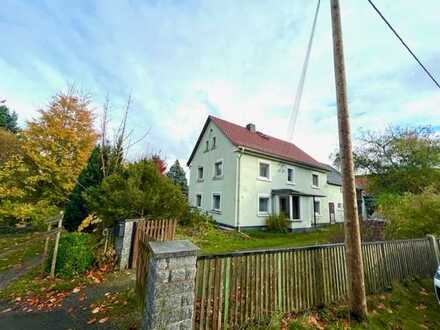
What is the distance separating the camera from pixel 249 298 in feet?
10.9

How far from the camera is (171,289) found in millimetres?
2607

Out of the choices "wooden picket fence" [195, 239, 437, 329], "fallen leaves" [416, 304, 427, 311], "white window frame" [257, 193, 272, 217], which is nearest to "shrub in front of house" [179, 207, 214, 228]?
"white window frame" [257, 193, 272, 217]

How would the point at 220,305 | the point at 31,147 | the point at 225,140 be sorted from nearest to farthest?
the point at 220,305 → the point at 31,147 → the point at 225,140

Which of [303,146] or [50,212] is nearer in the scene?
[50,212]

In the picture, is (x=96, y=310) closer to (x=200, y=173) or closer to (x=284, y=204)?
(x=284, y=204)

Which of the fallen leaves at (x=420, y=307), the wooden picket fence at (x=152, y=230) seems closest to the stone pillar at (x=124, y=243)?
the wooden picket fence at (x=152, y=230)

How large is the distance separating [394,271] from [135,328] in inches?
242

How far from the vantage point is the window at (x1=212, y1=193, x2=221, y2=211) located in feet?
53.9

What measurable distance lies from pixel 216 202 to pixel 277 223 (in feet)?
16.0

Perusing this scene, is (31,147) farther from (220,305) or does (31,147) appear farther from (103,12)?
(220,305)

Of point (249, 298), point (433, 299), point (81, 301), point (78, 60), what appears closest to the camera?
point (249, 298)

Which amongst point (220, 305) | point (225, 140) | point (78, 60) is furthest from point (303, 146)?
point (220, 305)

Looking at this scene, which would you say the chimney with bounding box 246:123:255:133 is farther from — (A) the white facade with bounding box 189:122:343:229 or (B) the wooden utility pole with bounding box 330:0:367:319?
(B) the wooden utility pole with bounding box 330:0:367:319

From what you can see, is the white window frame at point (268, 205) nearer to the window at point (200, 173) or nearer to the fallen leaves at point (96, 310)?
the window at point (200, 173)
